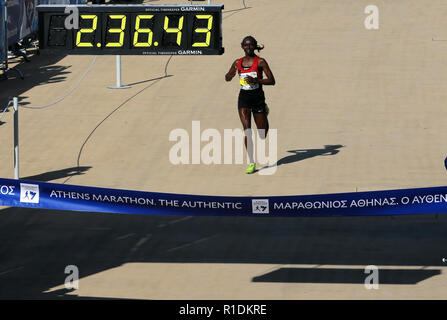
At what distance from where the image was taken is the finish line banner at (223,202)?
11.1 metres

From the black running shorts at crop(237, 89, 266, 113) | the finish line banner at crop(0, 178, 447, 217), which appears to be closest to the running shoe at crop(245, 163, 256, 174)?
the black running shorts at crop(237, 89, 266, 113)

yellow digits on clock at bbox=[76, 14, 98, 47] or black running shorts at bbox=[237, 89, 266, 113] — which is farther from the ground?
yellow digits on clock at bbox=[76, 14, 98, 47]

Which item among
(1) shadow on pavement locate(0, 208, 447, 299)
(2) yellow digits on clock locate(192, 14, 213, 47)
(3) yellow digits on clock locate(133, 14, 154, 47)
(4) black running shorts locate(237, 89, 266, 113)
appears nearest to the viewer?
(1) shadow on pavement locate(0, 208, 447, 299)

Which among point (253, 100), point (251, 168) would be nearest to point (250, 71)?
point (253, 100)

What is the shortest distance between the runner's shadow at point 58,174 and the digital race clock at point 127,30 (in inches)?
69.0

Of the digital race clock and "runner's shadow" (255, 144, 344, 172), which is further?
"runner's shadow" (255, 144, 344, 172)

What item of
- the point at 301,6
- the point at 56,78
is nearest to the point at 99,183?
the point at 56,78

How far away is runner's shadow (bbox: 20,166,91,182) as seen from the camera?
16.3m

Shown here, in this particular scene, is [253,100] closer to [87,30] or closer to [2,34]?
[87,30]

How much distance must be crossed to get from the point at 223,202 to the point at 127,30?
6.27 meters

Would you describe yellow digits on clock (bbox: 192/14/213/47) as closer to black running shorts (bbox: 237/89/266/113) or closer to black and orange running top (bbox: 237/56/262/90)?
black and orange running top (bbox: 237/56/262/90)

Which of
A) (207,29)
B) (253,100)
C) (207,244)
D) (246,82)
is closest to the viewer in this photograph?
(207,244)

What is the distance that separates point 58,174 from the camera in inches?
651

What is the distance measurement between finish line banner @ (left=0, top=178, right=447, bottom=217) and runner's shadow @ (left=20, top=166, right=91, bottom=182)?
188 inches
